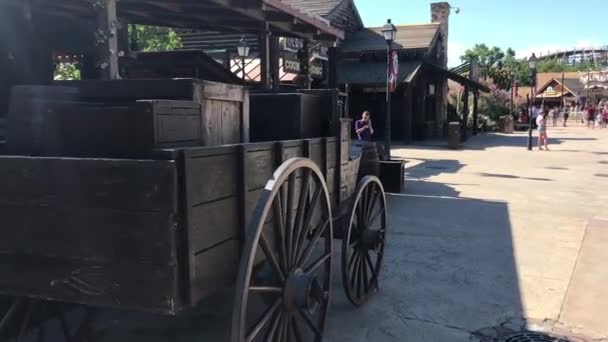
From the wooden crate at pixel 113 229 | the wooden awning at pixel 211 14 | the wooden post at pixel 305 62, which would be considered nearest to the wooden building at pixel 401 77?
the wooden post at pixel 305 62

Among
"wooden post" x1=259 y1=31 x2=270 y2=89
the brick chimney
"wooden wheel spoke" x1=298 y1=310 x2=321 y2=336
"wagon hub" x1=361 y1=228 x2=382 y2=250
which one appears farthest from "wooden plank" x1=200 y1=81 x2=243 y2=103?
the brick chimney

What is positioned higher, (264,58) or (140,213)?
(264,58)

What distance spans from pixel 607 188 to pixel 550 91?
73845 mm

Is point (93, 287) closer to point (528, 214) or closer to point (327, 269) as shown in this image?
point (327, 269)

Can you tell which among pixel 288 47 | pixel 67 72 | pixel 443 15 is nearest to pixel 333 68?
pixel 67 72

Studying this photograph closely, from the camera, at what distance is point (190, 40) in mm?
22953

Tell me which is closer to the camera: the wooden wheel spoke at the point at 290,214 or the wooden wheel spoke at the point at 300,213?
the wooden wheel spoke at the point at 290,214

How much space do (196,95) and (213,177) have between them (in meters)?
0.51

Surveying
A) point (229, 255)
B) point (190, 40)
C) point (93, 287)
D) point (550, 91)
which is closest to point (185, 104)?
point (229, 255)

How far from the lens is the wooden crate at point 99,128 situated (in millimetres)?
2428

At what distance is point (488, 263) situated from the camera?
5836mm

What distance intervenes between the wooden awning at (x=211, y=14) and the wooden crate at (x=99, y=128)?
3.76 m

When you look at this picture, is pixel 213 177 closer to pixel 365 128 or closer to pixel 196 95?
pixel 196 95

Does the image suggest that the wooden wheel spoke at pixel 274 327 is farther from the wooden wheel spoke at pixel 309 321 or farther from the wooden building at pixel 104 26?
the wooden building at pixel 104 26
